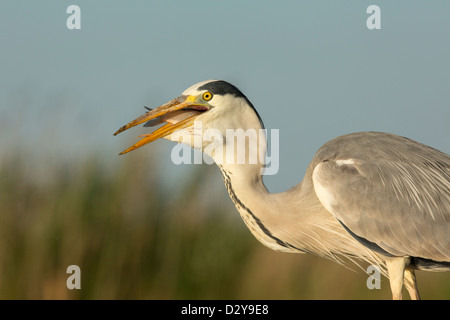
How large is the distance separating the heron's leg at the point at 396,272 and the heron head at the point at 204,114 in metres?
1.31

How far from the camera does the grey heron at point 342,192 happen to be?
437 cm

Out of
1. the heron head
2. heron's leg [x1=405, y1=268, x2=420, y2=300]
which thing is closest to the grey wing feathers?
heron's leg [x1=405, y1=268, x2=420, y2=300]

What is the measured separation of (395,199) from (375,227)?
0.86ft

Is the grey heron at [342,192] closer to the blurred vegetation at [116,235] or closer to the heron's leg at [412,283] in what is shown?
the heron's leg at [412,283]

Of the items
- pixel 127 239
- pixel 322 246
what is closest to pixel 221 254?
pixel 127 239

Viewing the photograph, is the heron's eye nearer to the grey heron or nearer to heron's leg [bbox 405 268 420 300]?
the grey heron

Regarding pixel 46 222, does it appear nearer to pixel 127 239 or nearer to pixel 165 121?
pixel 127 239

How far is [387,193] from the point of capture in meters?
4.45

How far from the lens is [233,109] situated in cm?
452

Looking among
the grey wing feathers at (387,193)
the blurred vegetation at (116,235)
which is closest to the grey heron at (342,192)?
the grey wing feathers at (387,193)

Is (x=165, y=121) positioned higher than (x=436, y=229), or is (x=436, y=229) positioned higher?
(x=165, y=121)

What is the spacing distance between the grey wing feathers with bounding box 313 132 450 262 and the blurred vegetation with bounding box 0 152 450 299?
1541mm
